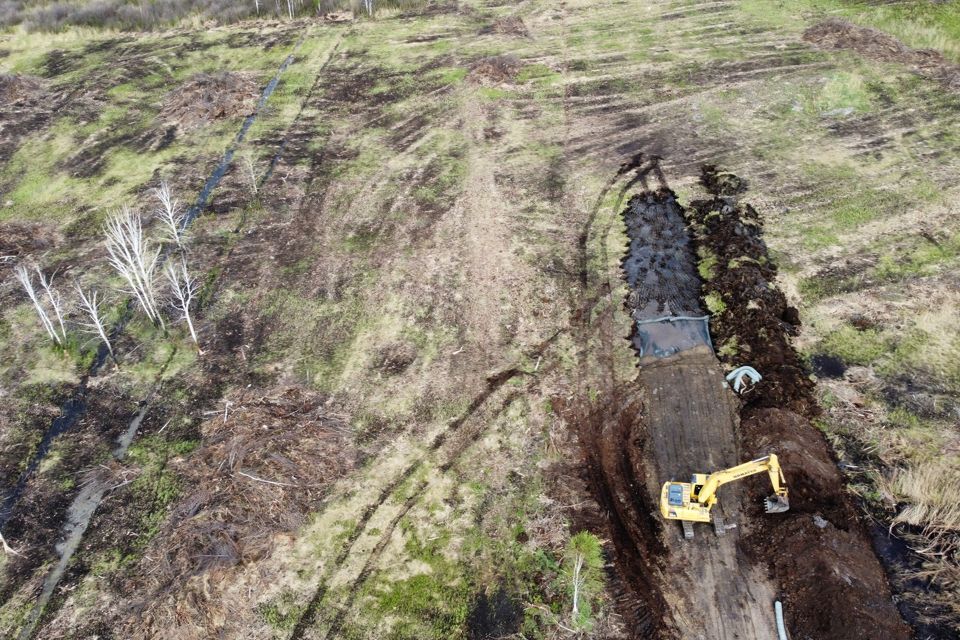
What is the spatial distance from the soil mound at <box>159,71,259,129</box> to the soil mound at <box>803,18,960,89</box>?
2142 centimetres

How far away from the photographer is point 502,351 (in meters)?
13.8

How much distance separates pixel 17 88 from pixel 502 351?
23415mm

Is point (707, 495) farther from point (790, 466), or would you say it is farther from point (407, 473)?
point (407, 473)

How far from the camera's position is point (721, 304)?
47.8 feet

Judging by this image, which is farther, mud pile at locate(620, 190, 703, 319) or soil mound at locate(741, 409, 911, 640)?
mud pile at locate(620, 190, 703, 319)

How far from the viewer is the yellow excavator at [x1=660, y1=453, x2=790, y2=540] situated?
394 inches

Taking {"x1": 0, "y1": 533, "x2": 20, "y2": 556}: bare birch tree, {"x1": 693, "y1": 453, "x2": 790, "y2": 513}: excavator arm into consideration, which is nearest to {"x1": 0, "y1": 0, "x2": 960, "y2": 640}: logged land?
{"x1": 0, "y1": 533, "x2": 20, "y2": 556}: bare birch tree

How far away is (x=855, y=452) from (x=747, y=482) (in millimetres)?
2122

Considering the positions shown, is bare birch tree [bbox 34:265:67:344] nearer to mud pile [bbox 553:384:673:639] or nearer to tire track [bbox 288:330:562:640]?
tire track [bbox 288:330:562:640]

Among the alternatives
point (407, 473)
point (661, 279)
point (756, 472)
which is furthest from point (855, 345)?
point (407, 473)

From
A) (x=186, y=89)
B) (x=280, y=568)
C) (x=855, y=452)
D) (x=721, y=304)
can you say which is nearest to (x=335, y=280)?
(x=280, y=568)

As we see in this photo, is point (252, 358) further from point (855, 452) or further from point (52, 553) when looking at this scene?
point (855, 452)

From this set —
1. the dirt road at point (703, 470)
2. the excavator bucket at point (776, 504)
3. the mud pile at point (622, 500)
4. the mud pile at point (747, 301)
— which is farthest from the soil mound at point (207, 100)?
the excavator bucket at point (776, 504)

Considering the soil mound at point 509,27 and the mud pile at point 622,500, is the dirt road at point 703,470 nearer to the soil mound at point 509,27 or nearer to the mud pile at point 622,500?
the mud pile at point 622,500
